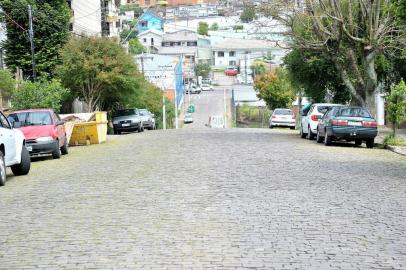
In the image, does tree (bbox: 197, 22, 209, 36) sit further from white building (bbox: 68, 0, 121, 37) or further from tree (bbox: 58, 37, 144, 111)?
tree (bbox: 58, 37, 144, 111)

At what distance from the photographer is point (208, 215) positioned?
36.3 feet

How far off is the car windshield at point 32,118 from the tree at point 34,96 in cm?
809

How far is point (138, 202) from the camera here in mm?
12602

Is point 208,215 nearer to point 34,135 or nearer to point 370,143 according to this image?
point 34,135

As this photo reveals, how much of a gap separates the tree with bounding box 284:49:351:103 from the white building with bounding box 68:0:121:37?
25986 millimetres

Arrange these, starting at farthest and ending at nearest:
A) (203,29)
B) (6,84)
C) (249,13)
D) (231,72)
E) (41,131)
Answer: (203,29)
(231,72)
(6,84)
(249,13)
(41,131)

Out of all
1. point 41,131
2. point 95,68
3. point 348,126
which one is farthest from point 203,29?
point 41,131

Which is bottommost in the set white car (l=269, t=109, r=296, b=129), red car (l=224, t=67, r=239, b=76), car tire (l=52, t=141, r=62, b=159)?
white car (l=269, t=109, r=296, b=129)

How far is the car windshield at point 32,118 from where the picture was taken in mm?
24256

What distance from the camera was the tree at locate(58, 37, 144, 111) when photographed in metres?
44.8

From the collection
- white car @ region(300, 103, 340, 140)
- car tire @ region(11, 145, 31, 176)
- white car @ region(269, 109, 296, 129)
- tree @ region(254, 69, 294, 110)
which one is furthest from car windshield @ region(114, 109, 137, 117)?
tree @ region(254, 69, 294, 110)

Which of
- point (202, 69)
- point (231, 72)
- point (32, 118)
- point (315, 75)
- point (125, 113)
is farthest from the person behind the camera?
point (231, 72)

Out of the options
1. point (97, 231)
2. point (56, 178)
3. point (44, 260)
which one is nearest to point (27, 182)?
point (56, 178)

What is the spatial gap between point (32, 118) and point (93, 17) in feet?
182
